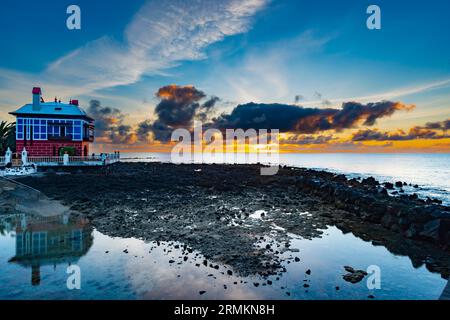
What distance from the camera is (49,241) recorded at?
35.1 feet

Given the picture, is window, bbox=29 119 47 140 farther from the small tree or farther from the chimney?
the small tree

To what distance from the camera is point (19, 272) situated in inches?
318

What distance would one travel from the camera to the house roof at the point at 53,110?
1379 inches

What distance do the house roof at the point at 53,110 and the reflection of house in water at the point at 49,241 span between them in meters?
27.5

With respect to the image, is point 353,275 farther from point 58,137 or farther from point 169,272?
point 58,137

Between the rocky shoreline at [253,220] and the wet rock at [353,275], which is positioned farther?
the rocky shoreline at [253,220]

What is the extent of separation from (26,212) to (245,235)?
1411 centimetres

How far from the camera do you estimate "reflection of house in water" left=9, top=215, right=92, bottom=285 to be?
896 centimetres

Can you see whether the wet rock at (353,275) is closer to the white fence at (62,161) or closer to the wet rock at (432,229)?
the wet rock at (432,229)

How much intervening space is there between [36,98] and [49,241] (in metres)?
34.5

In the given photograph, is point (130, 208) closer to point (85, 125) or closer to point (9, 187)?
A: point (9, 187)

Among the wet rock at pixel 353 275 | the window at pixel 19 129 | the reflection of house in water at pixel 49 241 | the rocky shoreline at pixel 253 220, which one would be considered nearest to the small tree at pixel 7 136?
the window at pixel 19 129

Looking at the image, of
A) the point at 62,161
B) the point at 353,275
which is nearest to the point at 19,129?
the point at 62,161

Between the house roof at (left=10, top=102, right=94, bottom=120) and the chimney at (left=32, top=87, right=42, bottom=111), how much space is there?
18.7 inches
